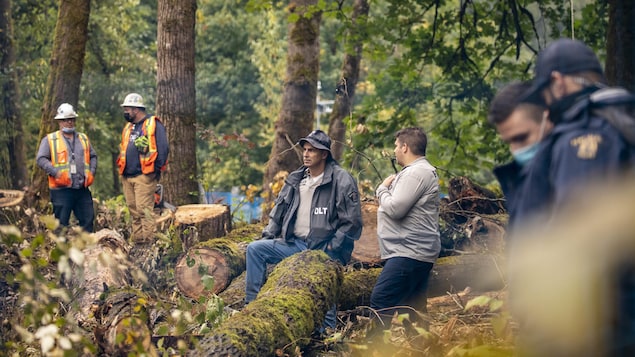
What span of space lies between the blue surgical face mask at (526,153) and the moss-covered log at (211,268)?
5.53m

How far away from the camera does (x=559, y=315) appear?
10.7 ft

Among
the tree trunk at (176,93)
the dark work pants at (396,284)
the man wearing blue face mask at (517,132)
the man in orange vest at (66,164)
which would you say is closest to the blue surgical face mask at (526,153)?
the man wearing blue face mask at (517,132)

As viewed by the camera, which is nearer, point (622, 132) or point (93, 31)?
point (622, 132)

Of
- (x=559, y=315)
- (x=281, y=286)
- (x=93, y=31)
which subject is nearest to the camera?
(x=559, y=315)

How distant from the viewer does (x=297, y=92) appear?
47.3 feet

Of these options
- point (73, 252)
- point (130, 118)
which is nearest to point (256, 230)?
point (130, 118)

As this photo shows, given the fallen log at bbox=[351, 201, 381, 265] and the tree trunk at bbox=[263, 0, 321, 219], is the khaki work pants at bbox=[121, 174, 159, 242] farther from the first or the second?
the fallen log at bbox=[351, 201, 381, 265]

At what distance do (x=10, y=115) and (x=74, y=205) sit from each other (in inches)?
405

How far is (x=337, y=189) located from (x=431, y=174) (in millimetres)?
1235

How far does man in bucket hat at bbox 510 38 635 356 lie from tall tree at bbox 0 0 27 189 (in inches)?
741

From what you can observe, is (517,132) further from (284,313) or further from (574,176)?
(284,313)

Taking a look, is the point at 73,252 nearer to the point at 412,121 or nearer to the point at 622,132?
the point at 622,132

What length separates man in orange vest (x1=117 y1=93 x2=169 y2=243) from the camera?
38.4 feet

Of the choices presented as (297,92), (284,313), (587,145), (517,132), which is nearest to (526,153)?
(517,132)
